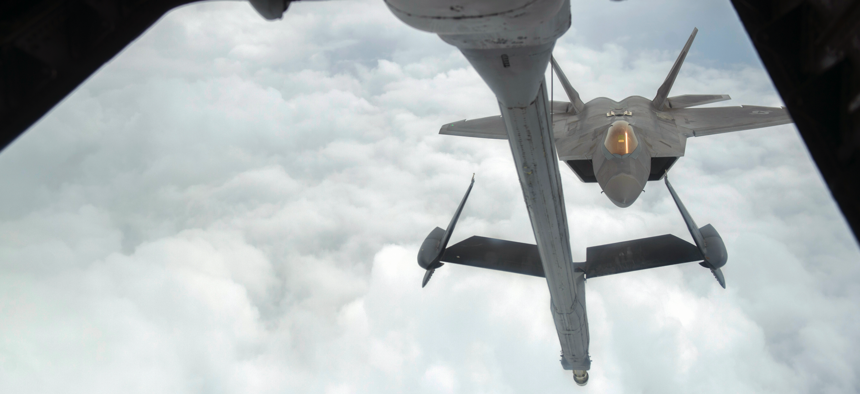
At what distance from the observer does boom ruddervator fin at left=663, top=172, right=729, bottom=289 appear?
13.3 meters

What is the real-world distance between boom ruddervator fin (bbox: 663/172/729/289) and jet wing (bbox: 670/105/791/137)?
2470 mm

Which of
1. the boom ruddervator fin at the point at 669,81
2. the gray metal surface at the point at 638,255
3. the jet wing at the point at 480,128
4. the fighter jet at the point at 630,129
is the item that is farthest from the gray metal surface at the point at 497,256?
the boom ruddervator fin at the point at 669,81

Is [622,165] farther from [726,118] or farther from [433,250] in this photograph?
[433,250]

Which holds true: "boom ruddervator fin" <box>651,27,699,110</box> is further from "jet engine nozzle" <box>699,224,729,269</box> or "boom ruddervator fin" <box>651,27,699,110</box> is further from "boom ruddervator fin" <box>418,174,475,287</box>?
"boom ruddervator fin" <box>418,174,475,287</box>

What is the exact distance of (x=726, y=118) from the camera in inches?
564

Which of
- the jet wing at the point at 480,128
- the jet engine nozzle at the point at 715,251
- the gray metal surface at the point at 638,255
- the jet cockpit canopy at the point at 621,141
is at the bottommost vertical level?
the gray metal surface at the point at 638,255

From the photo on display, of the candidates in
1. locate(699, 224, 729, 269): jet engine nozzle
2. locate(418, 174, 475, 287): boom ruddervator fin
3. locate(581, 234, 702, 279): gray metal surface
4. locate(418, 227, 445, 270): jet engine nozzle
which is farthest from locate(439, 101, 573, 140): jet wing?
locate(699, 224, 729, 269): jet engine nozzle

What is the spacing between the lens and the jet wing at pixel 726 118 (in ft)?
45.3

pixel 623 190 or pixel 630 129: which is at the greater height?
pixel 630 129

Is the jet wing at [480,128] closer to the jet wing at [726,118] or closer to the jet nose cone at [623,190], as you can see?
the jet wing at [726,118]

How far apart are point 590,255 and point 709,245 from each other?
349 centimetres

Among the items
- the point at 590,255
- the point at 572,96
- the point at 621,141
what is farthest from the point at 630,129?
the point at 590,255

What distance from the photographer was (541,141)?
29.8 feet

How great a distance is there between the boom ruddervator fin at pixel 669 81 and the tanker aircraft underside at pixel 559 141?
37mm
